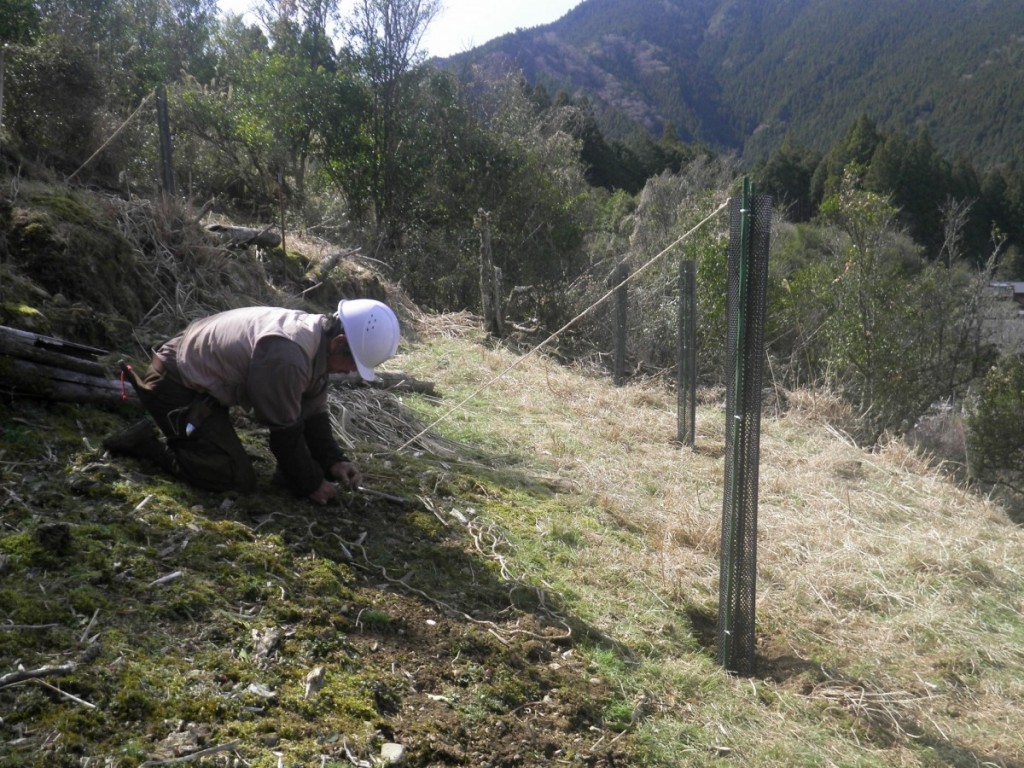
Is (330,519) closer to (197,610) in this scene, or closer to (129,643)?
(197,610)

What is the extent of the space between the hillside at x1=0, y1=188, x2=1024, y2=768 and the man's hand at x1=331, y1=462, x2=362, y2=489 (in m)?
0.13

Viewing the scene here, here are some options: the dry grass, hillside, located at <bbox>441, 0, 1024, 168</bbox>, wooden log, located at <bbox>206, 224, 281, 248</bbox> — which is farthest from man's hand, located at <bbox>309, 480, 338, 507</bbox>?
hillside, located at <bbox>441, 0, 1024, 168</bbox>

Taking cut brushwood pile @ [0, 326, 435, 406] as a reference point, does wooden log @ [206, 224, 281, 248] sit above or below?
above

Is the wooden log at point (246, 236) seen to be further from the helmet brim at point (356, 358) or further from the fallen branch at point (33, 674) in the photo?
the fallen branch at point (33, 674)

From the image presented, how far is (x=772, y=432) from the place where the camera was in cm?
855

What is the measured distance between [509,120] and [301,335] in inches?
511

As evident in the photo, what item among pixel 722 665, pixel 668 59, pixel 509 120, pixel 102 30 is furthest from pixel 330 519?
pixel 668 59

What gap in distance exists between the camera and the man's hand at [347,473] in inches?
161

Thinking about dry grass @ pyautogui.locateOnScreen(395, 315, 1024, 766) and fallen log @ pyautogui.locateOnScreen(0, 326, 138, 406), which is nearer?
dry grass @ pyautogui.locateOnScreen(395, 315, 1024, 766)

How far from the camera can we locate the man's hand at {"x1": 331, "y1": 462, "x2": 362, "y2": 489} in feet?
13.4

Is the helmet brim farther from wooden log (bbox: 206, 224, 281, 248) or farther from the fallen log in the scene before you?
wooden log (bbox: 206, 224, 281, 248)

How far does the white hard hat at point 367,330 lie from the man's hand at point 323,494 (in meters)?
0.63

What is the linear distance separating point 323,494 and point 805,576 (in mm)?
2735

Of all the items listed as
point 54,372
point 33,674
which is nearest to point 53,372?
point 54,372
